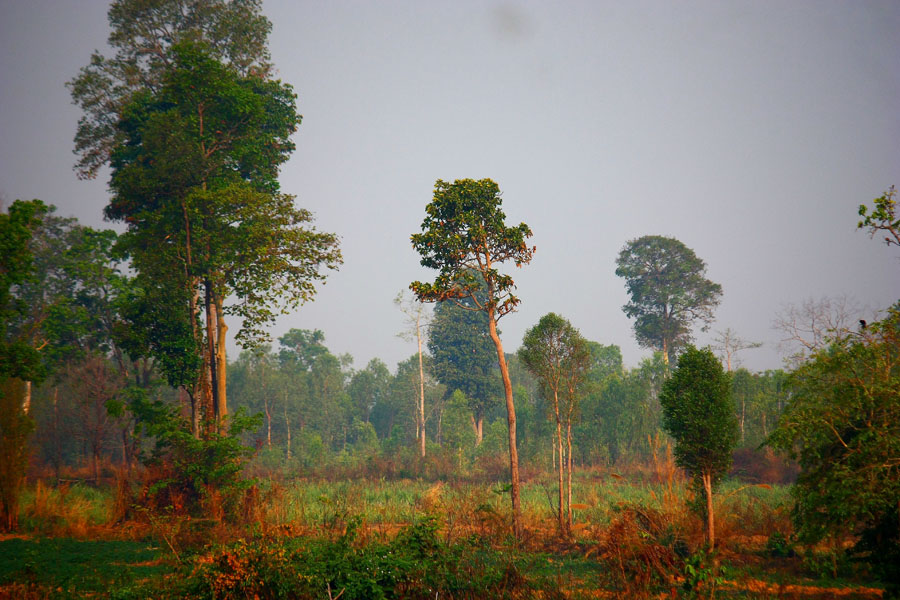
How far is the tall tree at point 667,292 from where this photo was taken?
50.3m

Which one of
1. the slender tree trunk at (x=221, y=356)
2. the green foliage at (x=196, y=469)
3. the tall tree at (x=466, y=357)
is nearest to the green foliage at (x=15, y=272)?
the green foliage at (x=196, y=469)

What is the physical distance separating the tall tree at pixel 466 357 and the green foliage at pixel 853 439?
36777 mm

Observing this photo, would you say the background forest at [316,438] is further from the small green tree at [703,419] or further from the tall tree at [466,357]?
the tall tree at [466,357]

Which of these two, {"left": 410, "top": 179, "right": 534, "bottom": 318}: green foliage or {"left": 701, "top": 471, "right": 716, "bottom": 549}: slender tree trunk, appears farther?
{"left": 410, "top": 179, "right": 534, "bottom": 318}: green foliage

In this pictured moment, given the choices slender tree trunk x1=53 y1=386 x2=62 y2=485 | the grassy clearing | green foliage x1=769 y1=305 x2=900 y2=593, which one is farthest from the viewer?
slender tree trunk x1=53 y1=386 x2=62 y2=485

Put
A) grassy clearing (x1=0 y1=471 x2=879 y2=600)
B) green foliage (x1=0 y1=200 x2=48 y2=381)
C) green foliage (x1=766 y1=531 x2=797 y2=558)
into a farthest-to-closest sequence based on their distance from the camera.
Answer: green foliage (x1=766 y1=531 x2=797 y2=558)
green foliage (x1=0 y1=200 x2=48 y2=381)
grassy clearing (x1=0 y1=471 x2=879 y2=600)

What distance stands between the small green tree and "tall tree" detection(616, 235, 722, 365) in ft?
128

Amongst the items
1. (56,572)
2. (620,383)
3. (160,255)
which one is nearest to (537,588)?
(56,572)

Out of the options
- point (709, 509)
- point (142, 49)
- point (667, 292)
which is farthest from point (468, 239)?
point (667, 292)

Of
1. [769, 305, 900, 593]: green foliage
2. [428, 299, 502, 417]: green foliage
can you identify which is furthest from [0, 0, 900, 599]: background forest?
[428, 299, 502, 417]: green foliage

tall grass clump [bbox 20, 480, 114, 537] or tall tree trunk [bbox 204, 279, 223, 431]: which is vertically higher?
tall tree trunk [bbox 204, 279, 223, 431]

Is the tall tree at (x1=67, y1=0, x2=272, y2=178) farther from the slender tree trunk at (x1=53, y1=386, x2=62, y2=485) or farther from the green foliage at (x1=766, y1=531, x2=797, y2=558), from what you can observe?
the green foliage at (x1=766, y1=531, x2=797, y2=558)

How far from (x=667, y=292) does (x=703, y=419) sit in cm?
4079

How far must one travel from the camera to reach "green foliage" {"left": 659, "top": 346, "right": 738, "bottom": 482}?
13.1 m
